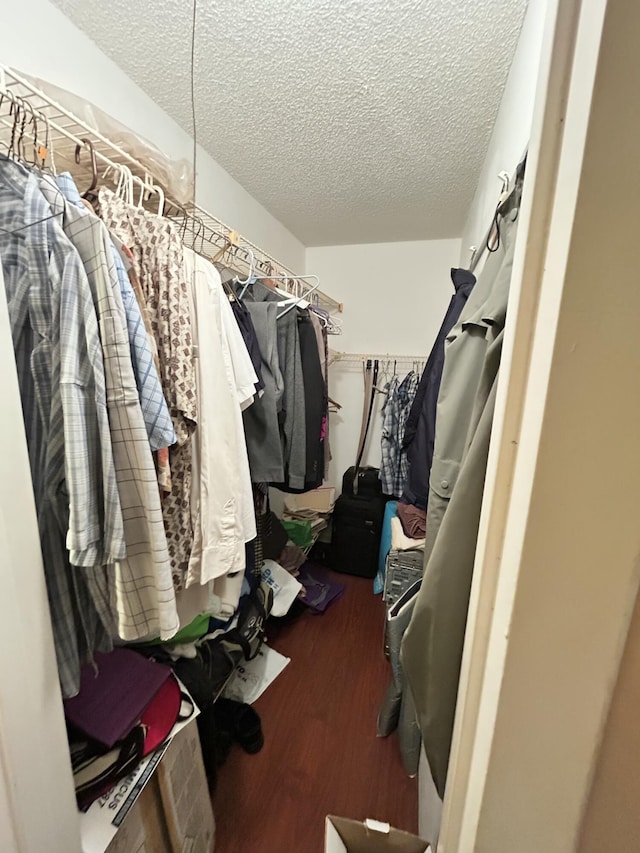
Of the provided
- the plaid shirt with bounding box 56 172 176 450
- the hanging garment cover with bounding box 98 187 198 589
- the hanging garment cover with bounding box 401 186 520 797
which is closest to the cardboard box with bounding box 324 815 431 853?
the hanging garment cover with bounding box 401 186 520 797

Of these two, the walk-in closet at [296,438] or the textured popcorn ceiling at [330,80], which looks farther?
the textured popcorn ceiling at [330,80]

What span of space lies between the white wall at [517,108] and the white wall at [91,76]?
1055mm

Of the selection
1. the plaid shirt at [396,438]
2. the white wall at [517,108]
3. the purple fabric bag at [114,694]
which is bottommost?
the purple fabric bag at [114,694]

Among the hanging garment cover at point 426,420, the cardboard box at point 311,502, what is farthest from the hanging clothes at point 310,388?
the cardboard box at point 311,502

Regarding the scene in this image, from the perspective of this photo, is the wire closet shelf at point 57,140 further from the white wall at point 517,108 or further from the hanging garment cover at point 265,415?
the white wall at point 517,108

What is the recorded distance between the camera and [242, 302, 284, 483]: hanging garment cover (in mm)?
1294

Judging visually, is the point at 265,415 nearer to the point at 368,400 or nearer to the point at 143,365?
the point at 143,365

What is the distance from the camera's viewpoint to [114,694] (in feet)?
2.83

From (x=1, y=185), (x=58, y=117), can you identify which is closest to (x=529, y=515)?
(x=1, y=185)

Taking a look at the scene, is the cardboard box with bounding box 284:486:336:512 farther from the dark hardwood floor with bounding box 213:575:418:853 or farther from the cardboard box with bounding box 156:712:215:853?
the cardboard box with bounding box 156:712:215:853

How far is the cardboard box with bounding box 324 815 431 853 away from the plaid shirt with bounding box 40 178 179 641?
65 centimetres

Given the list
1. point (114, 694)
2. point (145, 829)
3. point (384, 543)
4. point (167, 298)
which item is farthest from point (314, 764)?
point (167, 298)

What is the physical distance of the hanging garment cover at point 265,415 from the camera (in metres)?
1.29

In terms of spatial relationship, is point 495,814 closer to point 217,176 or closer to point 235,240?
point 235,240
